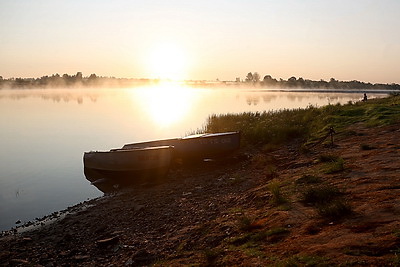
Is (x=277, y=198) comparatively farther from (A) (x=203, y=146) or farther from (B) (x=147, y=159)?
(A) (x=203, y=146)

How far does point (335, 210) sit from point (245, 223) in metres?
1.95

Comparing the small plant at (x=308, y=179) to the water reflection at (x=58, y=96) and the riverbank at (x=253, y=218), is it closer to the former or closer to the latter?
the riverbank at (x=253, y=218)

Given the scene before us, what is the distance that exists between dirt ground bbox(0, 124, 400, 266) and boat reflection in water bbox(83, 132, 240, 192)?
1.91 metres

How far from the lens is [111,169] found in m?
17.4

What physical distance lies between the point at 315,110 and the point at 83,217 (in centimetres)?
2232

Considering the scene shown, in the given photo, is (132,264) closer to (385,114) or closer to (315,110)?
(385,114)

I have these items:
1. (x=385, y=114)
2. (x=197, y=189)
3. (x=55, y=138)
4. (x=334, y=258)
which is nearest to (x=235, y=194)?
(x=197, y=189)

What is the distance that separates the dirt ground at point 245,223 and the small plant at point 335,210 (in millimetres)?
40

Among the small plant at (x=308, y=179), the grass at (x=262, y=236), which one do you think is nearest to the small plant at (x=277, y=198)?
the small plant at (x=308, y=179)

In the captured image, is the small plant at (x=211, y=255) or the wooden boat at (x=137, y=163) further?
the wooden boat at (x=137, y=163)

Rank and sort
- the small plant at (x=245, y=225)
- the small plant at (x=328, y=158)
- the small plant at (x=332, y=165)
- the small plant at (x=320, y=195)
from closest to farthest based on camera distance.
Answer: the small plant at (x=245, y=225) < the small plant at (x=320, y=195) < the small plant at (x=332, y=165) < the small plant at (x=328, y=158)

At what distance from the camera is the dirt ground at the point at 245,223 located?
565 cm

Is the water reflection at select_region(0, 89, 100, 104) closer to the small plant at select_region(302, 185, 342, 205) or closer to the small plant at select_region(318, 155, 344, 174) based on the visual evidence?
the small plant at select_region(318, 155, 344, 174)

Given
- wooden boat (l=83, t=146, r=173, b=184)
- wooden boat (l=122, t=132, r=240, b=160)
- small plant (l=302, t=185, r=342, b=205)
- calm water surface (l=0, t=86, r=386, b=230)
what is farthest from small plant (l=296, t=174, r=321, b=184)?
calm water surface (l=0, t=86, r=386, b=230)
